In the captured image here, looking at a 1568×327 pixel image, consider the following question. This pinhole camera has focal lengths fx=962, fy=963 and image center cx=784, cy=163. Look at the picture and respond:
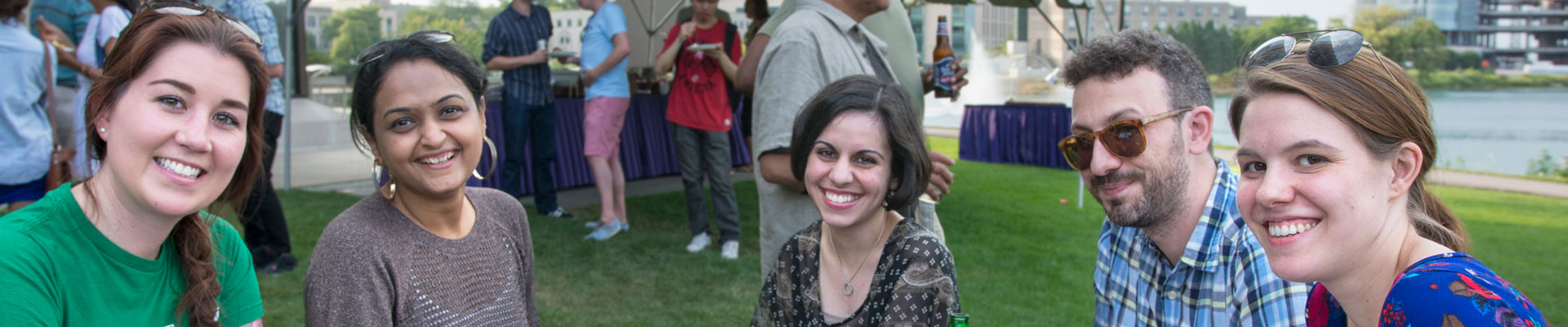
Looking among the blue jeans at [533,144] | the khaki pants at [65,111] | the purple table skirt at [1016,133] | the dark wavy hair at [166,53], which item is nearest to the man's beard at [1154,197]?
the dark wavy hair at [166,53]

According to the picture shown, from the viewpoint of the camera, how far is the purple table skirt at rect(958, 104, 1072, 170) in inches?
453

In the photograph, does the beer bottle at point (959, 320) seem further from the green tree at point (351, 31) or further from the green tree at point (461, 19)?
the green tree at point (351, 31)

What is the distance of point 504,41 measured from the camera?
20.6 feet

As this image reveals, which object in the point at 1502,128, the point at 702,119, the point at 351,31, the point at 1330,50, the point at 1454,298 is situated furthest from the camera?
the point at 1502,128

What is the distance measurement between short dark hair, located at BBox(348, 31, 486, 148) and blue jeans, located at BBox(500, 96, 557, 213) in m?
4.74

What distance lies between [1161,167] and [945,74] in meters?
1.25

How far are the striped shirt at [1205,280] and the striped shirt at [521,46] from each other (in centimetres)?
488

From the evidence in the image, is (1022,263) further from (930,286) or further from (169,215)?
(169,215)

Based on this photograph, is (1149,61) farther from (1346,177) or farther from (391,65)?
(391,65)

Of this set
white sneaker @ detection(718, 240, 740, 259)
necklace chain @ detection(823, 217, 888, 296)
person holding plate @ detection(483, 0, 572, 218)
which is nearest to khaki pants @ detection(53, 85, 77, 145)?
person holding plate @ detection(483, 0, 572, 218)

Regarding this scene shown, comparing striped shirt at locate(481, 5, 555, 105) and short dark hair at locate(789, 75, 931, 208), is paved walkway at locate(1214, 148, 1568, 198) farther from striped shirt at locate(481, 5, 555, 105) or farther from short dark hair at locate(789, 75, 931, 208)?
short dark hair at locate(789, 75, 931, 208)

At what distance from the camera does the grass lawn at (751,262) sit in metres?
4.52

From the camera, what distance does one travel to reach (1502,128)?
58.4ft

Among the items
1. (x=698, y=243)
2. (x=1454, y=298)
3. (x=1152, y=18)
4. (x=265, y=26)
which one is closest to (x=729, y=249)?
(x=698, y=243)
